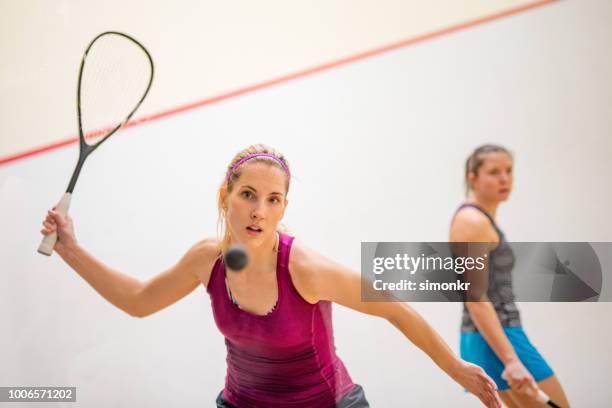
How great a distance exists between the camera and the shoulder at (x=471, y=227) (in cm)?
209

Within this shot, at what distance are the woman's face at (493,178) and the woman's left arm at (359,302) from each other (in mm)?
638

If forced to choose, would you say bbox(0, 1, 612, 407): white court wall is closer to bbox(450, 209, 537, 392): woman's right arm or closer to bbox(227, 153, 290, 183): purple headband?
bbox(450, 209, 537, 392): woman's right arm

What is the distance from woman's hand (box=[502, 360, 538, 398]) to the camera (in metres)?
1.97

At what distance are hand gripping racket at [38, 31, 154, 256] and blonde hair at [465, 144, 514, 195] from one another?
112cm

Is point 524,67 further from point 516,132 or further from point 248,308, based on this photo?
point 248,308

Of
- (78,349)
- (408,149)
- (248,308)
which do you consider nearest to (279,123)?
(408,149)

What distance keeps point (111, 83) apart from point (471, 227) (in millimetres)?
1300

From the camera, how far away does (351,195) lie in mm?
2152

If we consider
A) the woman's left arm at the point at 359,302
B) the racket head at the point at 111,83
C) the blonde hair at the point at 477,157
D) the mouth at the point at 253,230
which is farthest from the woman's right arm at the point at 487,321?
the racket head at the point at 111,83

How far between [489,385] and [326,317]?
47 cm

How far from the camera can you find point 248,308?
1.72 meters

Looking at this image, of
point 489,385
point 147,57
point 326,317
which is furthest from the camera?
point 147,57

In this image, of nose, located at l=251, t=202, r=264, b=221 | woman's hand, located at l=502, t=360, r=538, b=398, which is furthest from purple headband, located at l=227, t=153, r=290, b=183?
woman's hand, located at l=502, t=360, r=538, b=398

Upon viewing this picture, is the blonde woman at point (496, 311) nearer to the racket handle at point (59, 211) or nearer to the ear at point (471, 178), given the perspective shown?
the ear at point (471, 178)
